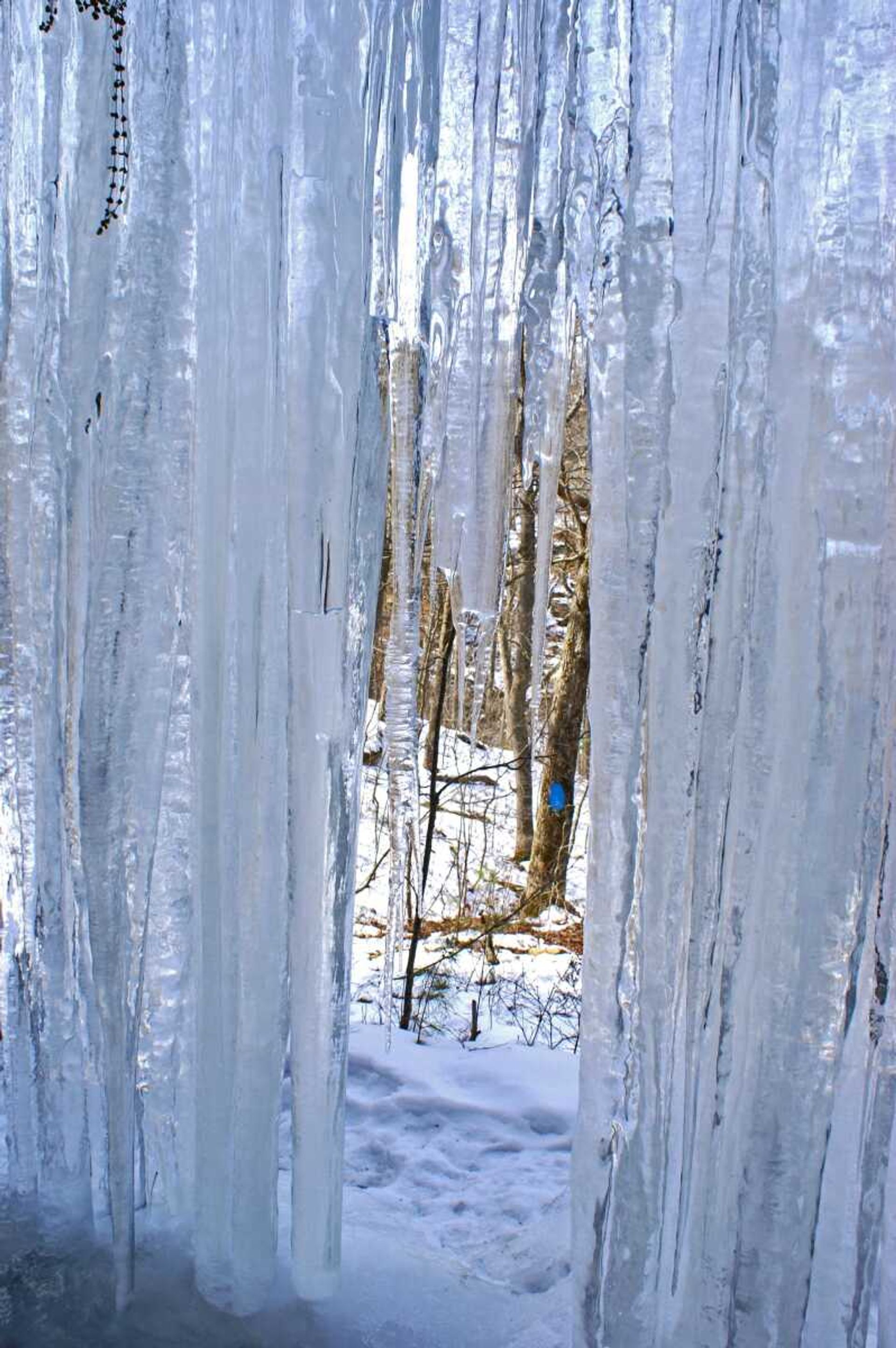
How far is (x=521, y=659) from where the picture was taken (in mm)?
6020

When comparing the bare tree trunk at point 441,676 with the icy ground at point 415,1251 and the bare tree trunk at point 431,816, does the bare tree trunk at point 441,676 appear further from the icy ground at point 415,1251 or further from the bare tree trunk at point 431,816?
the icy ground at point 415,1251

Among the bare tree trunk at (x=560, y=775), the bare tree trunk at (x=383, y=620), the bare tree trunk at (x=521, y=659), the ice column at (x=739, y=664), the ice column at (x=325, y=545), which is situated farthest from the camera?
the bare tree trunk at (x=560, y=775)

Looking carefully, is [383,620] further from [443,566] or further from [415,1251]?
[415,1251]

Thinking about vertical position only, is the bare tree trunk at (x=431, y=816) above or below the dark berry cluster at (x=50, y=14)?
below

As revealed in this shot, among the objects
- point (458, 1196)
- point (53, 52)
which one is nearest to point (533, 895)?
point (458, 1196)

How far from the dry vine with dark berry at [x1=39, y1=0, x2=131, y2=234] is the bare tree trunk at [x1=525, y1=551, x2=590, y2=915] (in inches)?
156

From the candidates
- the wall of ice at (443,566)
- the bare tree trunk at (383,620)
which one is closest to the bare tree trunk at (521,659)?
the bare tree trunk at (383,620)

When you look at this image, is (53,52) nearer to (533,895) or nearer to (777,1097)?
(777,1097)

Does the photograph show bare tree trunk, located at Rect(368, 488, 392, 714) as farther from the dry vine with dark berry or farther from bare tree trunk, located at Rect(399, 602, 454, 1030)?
the dry vine with dark berry

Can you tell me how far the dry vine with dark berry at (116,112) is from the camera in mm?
1631

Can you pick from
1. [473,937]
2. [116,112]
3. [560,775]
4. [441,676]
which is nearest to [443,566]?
[116,112]

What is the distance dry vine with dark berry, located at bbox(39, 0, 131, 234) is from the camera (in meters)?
1.63

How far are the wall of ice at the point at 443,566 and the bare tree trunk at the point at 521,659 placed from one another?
3238 millimetres

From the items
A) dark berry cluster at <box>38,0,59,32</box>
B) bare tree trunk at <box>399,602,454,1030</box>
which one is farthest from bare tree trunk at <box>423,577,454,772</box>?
dark berry cluster at <box>38,0,59,32</box>
